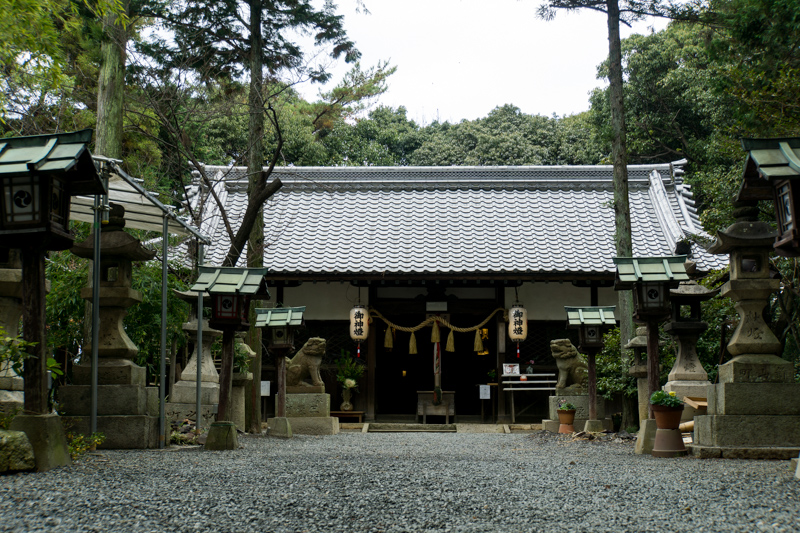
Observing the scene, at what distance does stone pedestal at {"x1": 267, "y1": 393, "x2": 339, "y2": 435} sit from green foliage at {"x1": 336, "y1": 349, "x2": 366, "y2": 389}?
2.31 metres

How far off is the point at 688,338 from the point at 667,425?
260 centimetres

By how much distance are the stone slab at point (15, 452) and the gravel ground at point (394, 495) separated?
134 millimetres

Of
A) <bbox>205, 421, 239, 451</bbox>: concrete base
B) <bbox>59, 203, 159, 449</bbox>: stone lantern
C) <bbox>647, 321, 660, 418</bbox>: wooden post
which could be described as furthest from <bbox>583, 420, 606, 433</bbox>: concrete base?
<bbox>59, 203, 159, 449</bbox>: stone lantern

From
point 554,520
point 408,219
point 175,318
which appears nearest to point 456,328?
point 408,219

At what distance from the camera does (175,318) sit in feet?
36.9

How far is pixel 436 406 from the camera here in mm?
15156

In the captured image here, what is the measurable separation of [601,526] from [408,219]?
14261mm

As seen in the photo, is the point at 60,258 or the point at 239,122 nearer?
the point at 60,258

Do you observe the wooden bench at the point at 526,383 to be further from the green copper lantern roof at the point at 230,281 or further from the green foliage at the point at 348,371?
the green copper lantern roof at the point at 230,281

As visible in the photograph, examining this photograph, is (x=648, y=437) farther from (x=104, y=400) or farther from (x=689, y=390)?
(x=104, y=400)

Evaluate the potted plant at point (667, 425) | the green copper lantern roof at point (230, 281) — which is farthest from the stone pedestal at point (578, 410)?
the green copper lantern roof at point (230, 281)

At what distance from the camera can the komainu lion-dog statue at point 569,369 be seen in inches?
498

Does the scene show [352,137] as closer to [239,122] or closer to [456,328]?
[239,122]

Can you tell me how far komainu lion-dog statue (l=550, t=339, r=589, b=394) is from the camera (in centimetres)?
1264
